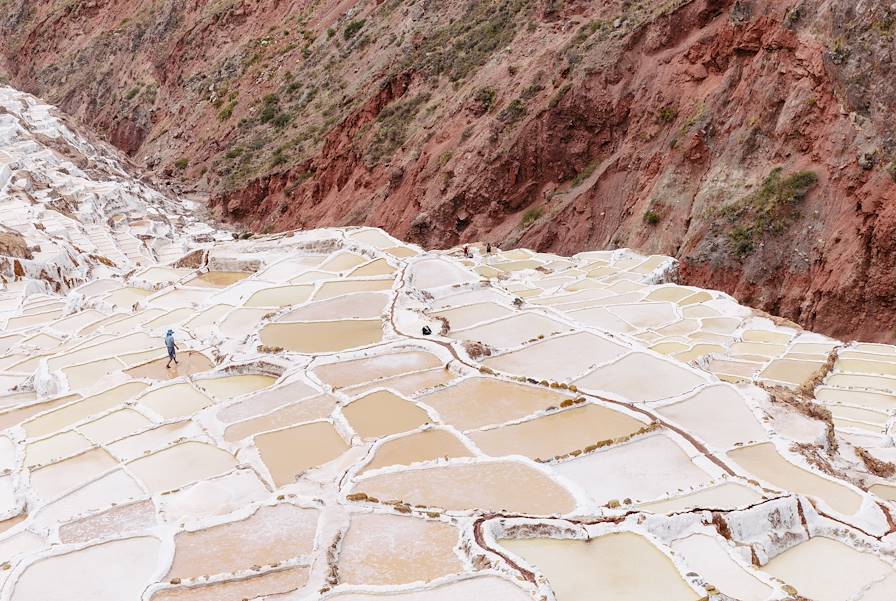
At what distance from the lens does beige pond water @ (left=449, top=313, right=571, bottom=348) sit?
15.0 m

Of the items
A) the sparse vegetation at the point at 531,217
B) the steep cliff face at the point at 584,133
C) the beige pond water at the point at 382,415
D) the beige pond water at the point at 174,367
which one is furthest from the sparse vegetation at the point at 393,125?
the beige pond water at the point at 382,415

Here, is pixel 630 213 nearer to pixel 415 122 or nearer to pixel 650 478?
pixel 415 122

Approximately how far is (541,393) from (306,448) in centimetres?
366

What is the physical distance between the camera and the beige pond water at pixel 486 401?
38.0 feet

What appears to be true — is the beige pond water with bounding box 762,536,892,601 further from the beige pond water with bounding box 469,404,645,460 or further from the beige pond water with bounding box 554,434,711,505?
the beige pond water with bounding box 469,404,645,460

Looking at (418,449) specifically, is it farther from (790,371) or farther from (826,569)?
(790,371)

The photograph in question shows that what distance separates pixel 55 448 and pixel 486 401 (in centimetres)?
625

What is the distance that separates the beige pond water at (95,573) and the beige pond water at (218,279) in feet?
39.0

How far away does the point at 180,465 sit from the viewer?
35.0 ft

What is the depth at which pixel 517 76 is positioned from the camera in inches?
1339

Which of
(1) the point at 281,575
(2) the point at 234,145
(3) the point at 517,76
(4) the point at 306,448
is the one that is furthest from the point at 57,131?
(1) the point at 281,575

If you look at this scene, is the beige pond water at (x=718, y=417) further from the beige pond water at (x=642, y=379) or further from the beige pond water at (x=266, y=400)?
the beige pond water at (x=266, y=400)

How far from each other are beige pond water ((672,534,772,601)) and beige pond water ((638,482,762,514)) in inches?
21.6

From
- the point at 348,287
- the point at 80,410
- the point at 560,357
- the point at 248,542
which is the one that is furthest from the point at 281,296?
the point at 248,542
